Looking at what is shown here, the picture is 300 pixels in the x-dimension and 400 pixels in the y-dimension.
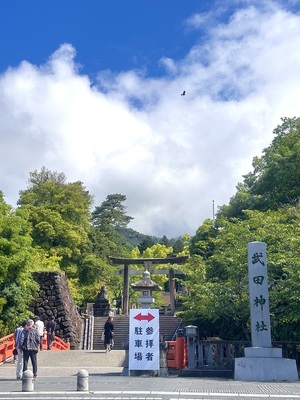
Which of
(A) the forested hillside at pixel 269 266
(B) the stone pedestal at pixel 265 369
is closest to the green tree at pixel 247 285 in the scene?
(A) the forested hillside at pixel 269 266

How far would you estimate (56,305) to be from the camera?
28.3 metres

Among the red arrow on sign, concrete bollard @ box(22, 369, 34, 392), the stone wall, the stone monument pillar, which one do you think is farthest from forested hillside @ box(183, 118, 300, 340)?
the stone wall

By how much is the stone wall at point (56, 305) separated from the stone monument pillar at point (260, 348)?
17703mm

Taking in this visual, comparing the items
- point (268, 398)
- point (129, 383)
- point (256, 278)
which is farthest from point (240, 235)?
point (268, 398)

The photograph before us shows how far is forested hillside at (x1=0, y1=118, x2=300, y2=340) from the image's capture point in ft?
50.1

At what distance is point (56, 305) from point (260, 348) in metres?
18.4

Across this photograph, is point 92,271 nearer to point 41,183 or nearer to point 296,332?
point 41,183

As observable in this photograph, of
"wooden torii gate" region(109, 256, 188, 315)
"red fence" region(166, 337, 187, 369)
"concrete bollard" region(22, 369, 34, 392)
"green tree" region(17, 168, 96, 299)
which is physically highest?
"green tree" region(17, 168, 96, 299)

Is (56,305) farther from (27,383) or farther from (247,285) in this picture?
(27,383)

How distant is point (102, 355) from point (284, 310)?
29.0 feet

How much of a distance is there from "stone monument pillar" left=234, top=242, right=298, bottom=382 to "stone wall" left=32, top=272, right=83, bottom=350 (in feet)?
58.1

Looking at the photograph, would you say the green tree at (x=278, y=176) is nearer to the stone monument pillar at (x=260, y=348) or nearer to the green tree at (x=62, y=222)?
the stone monument pillar at (x=260, y=348)

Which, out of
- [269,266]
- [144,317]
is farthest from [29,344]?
[269,266]

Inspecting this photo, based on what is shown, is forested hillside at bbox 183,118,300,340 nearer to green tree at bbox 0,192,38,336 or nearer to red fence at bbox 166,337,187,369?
red fence at bbox 166,337,187,369
